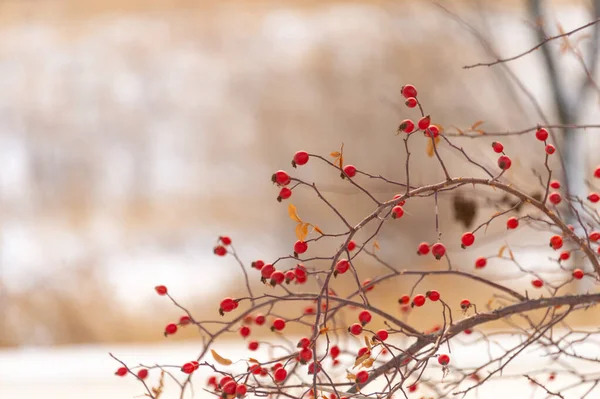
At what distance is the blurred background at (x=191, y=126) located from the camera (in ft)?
4.58

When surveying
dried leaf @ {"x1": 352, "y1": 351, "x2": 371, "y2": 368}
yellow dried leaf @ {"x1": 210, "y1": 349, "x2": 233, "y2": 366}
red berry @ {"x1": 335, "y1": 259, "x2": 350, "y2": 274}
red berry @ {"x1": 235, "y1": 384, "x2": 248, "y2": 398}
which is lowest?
red berry @ {"x1": 235, "y1": 384, "x2": 248, "y2": 398}

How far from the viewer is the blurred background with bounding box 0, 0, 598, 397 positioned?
1.39 meters

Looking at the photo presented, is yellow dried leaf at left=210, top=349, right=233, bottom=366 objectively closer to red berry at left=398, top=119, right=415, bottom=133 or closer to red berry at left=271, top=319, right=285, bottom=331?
red berry at left=271, top=319, right=285, bottom=331

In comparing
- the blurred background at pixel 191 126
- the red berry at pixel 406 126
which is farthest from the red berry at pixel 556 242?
the blurred background at pixel 191 126

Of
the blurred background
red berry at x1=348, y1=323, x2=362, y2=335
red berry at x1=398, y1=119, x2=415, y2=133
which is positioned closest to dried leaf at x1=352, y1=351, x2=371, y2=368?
red berry at x1=348, y1=323, x2=362, y2=335

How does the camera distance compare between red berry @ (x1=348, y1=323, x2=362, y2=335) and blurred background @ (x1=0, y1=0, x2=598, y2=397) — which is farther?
blurred background @ (x1=0, y1=0, x2=598, y2=397)

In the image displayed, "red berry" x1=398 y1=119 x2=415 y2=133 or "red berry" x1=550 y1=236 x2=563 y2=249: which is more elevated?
"red berry" x1=398 y1=119 x2=415 y2=133

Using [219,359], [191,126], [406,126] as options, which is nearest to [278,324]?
Answer: [219,359]

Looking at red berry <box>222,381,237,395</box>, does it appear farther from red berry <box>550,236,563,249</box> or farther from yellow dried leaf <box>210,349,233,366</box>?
red berry <box>550,236,563,249</box>

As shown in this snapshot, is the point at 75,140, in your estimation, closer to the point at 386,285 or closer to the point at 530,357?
the point at 386,285

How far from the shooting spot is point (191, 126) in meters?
1.47

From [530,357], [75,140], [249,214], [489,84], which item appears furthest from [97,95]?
[530,357]

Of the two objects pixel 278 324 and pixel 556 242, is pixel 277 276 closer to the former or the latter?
pixel 278 324

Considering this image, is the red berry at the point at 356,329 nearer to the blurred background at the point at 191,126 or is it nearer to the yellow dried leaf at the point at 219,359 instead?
the yellow dried leaf at the point at 219,359
